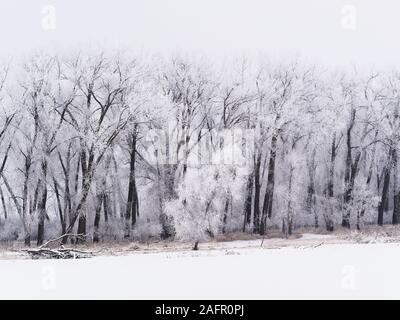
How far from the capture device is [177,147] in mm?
11750

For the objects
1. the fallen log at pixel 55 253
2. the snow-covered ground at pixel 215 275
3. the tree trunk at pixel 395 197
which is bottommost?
the snow-covered ground at pixel 215 275

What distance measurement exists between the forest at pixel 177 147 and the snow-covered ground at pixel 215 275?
1.58 ft

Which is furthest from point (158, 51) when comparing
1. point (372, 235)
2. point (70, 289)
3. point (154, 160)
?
point (372, 235)

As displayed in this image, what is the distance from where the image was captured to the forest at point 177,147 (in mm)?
11312

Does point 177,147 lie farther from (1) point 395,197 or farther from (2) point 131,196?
(1) point 395,197

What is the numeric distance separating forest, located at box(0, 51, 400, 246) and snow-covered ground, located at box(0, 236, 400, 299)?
19.0 inches

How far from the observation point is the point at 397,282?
1068cm

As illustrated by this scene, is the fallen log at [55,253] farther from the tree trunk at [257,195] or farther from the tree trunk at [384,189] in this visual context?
the tree trunk at [384,189]

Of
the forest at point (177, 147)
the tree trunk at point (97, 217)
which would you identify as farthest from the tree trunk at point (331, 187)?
the tree trunk at point (97, 217)

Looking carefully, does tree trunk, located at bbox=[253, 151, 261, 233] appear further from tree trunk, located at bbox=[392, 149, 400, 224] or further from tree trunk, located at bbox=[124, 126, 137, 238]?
tree trunk, located at bbox=[392, 149, 400, 224]

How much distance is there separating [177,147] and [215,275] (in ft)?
8.44

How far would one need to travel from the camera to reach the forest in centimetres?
1131

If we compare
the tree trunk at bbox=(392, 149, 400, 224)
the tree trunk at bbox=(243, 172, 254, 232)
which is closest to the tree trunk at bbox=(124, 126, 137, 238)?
the tree trunk at bbox=(243, 172, 254, 232)

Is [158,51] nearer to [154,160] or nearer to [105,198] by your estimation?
[154,160]
